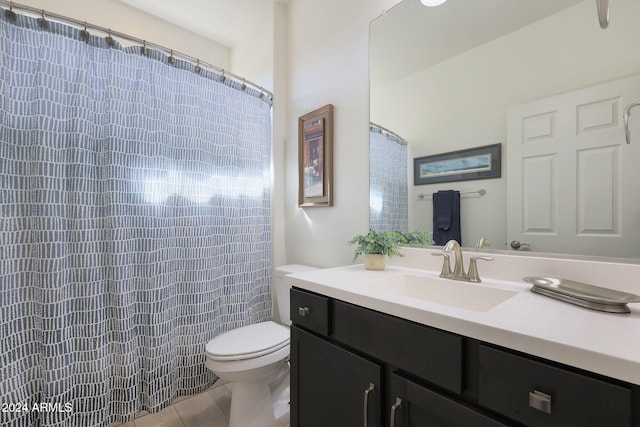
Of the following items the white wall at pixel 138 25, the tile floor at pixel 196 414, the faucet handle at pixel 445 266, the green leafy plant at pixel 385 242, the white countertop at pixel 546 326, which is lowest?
the tile floor at pixel 196 414

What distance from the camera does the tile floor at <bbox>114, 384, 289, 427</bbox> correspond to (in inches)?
60.2

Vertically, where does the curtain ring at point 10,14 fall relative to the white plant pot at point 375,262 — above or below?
above

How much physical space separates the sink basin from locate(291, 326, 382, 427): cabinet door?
0.29 metres

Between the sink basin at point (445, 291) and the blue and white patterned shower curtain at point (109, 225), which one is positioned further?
the blue and white patterned shower curtain at point (109, 225)

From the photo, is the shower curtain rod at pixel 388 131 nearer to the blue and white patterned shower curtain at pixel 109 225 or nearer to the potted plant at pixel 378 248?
the potted plant at pixel 378 248

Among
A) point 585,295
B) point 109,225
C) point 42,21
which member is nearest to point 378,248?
point 585,295

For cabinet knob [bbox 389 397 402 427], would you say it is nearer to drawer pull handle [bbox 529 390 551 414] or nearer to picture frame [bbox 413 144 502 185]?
drawer pull handle [bbox 529 390 551 414]

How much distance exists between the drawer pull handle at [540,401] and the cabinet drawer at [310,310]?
0.61 m

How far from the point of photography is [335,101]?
176 centimetres

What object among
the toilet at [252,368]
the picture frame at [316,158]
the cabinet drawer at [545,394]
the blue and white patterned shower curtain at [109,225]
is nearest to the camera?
the cabinet drawer at [545,394]

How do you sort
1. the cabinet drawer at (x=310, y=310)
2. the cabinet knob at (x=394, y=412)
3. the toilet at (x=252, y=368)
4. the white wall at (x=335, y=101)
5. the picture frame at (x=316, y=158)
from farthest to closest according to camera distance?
the picture frame at (x=316, y=158)
the white wall at (x=335, y=101)
the toilet at (x=252, y=368)
the cabinet drawer at (x=310, y=310)
the cabinet knob at (x=394, y=412)

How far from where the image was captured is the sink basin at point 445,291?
988mm

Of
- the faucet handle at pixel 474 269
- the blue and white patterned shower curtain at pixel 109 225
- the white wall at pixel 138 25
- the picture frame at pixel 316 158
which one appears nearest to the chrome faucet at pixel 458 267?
the faucet handle at pixel 474 269

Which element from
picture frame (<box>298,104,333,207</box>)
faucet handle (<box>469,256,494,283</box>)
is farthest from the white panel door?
picture frame (<box>298,104,333,207</box>)
